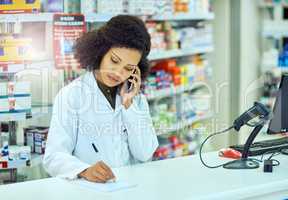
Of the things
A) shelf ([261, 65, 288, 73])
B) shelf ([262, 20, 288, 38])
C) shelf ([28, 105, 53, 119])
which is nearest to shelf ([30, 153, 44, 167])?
shelf ([28, 105, 53, 119])

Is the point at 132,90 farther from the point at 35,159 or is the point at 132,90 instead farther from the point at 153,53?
the point at 153,53

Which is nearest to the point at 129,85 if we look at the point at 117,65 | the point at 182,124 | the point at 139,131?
the point at 117,65

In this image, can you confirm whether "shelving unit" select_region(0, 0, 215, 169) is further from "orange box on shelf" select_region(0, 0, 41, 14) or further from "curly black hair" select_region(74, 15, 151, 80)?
"curly black hair" select_region(74, 15, 151, 80)

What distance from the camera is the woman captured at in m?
2.85

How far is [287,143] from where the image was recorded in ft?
10.1

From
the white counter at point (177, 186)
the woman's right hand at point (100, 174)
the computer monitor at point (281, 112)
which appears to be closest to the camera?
the white counter at point (177, 186)

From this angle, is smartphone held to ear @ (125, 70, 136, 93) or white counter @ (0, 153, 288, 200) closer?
white counter @ (0, 153, 288, 200)

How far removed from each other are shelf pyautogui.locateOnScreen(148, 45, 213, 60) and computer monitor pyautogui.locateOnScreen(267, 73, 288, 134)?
5.37 ft

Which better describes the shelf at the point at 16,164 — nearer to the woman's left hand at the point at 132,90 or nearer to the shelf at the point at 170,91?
the woman's left hand at the point at 132,90

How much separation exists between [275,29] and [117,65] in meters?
3.71

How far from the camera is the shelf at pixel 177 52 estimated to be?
4.38 metres

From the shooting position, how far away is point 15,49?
330cm

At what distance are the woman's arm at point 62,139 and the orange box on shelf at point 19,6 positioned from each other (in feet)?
2.31

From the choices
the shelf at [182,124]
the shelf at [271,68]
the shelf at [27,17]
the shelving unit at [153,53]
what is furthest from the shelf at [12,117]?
the shelf at [271,68]
